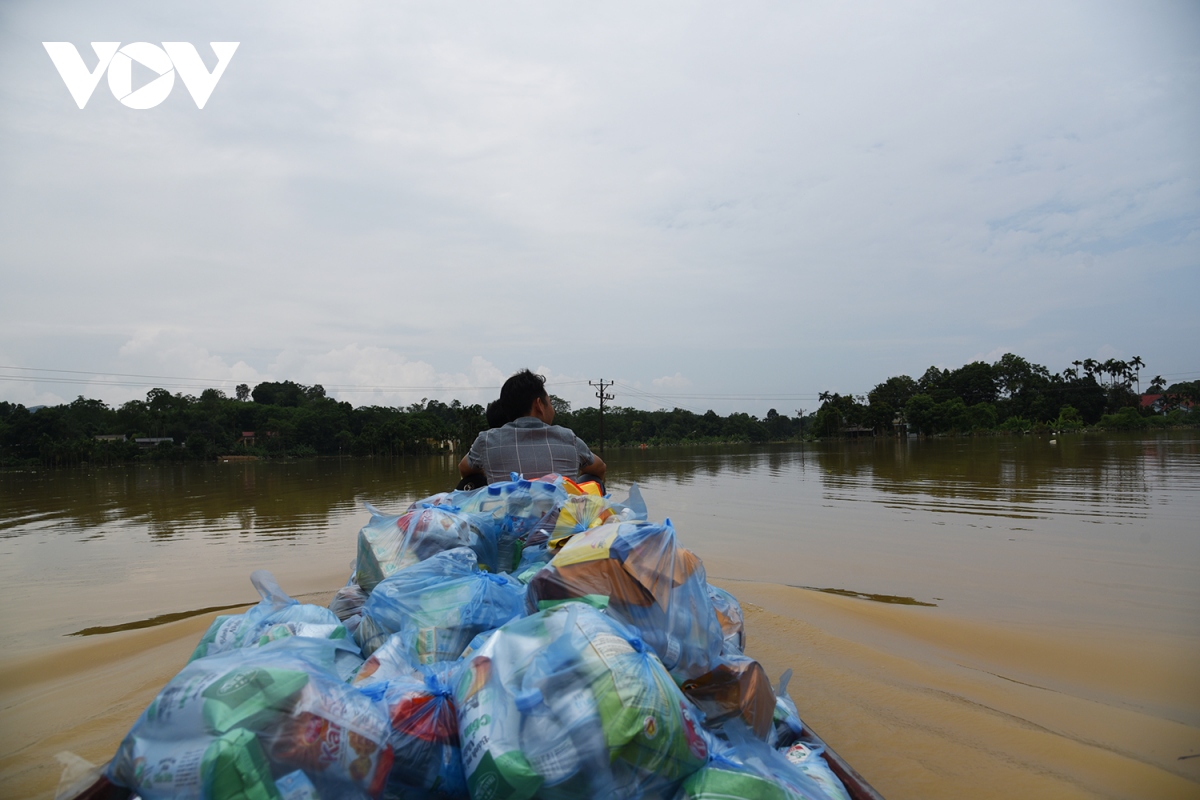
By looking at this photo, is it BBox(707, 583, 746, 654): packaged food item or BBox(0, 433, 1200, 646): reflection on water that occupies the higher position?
BBox(707, 583, 746, 654): packaged food item

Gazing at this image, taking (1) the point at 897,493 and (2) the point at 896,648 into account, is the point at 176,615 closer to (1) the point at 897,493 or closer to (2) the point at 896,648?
(2) the point at 896,648

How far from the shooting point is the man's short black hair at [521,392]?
3.59m

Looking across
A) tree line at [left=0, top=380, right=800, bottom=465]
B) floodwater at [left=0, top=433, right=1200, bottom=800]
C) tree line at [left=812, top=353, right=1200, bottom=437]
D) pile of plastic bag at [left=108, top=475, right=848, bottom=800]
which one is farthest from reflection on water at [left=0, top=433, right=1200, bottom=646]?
tree line at [left=812, top=353, right=1200, bottom=437]

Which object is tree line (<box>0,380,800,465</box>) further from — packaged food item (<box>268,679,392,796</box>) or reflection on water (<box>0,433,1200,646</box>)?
packaged food item (<box>268,679,392,796</box>)

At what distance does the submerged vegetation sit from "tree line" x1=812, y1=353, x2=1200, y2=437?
15 centimetres

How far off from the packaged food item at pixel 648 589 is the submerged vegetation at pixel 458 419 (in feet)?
166

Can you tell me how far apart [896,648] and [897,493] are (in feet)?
30.9

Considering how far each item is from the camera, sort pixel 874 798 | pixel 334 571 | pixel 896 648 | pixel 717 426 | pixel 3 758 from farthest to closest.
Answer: pixel 717 426 < pixel 334 571 < pixel 896 648 < pixel 3 758 < pixel 874 798

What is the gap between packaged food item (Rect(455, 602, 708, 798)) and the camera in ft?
4.24

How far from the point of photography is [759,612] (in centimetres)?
444

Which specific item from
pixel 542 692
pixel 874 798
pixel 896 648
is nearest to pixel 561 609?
pixel 542 692

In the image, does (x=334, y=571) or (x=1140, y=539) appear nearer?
(x=334, y=571)

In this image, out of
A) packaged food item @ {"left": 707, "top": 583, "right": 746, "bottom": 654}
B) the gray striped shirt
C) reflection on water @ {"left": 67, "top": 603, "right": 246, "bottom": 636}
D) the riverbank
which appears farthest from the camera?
reflection on water @ {"left": 67, "top": 603, "right": 246, "bottom": 636}

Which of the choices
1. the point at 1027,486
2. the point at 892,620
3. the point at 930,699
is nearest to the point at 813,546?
the point at 892,620
